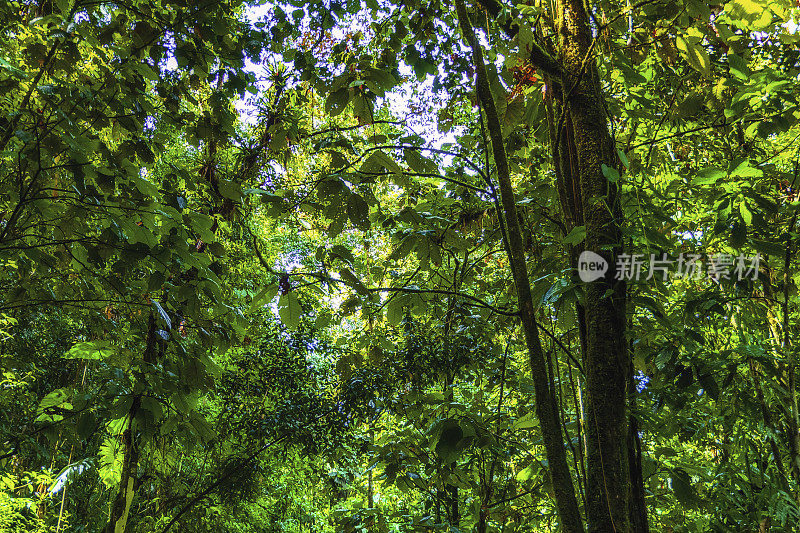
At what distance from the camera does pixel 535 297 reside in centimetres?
99

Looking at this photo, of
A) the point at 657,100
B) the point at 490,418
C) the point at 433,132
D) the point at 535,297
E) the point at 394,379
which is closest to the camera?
the point at 535,297

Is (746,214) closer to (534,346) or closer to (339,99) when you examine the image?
(534,346)

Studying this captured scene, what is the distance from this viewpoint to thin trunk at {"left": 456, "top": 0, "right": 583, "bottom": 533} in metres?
0.74

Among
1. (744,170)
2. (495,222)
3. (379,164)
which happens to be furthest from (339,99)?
(744,170)

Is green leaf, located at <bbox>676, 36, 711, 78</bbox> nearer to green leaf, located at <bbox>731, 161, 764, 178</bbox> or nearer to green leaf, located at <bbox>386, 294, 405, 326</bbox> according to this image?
green leaf, located at <bbox>731, 161, 764, 178</bbox>

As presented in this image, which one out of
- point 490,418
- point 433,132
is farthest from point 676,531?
point 433,132

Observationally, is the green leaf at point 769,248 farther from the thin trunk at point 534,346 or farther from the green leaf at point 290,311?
the green leaf at point 290,311

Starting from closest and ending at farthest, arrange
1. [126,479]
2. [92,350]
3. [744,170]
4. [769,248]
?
[744,170] → [769,248] → [92,350] → [126,479]

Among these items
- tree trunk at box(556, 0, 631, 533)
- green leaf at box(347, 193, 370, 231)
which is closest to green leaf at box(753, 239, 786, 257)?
tree trunk at box(556, 0, 631, 533)

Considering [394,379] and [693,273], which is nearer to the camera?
[693,273]

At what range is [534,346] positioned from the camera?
0.82 metres

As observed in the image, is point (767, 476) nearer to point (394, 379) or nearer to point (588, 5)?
point (588, 5)

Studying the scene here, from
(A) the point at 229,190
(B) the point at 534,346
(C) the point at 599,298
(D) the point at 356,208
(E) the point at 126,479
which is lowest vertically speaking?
(E) the point at 126,479

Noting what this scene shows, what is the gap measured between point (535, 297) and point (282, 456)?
3.64 metres
